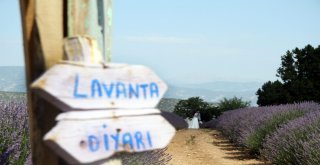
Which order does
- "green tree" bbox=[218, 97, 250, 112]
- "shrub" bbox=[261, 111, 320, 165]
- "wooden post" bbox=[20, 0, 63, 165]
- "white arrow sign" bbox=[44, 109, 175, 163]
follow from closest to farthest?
"white arrow sign" bbox=[44, 109, 175, 163], "wooden post" bbox=[20, 0, 63, 165], "shrub" bbox=[261, 111, 320, 165], "green tree" bbox=[218, 97, 250, 112]

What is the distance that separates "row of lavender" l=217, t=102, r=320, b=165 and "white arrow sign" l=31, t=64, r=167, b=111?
13.2 ft

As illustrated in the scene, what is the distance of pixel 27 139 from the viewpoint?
4488 mm

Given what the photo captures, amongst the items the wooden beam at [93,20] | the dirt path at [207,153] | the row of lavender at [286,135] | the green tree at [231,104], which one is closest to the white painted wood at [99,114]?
the wooden beam at [93,20]

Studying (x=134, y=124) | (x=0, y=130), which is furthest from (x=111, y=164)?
(x=0, y=130)

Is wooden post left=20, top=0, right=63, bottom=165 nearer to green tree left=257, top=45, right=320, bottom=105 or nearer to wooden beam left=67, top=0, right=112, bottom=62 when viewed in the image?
wooden beam left=67, top=0, right=112, bottom=62

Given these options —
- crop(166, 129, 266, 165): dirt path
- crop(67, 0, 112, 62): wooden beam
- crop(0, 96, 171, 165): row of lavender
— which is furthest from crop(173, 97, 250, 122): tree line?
crop(67, 0, 112, 62): wooden beam

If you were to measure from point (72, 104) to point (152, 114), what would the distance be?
38 centimetres

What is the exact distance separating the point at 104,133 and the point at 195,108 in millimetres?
23905

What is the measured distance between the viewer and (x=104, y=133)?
1.85 metres

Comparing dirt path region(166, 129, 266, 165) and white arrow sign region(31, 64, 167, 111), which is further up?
white arrow sign region(31, 64, 167, 111)

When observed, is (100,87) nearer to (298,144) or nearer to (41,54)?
(41,54)

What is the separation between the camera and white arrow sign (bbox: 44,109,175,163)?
1.75 meters

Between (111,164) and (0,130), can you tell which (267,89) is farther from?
(111,164)

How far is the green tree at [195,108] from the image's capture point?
2542cm
